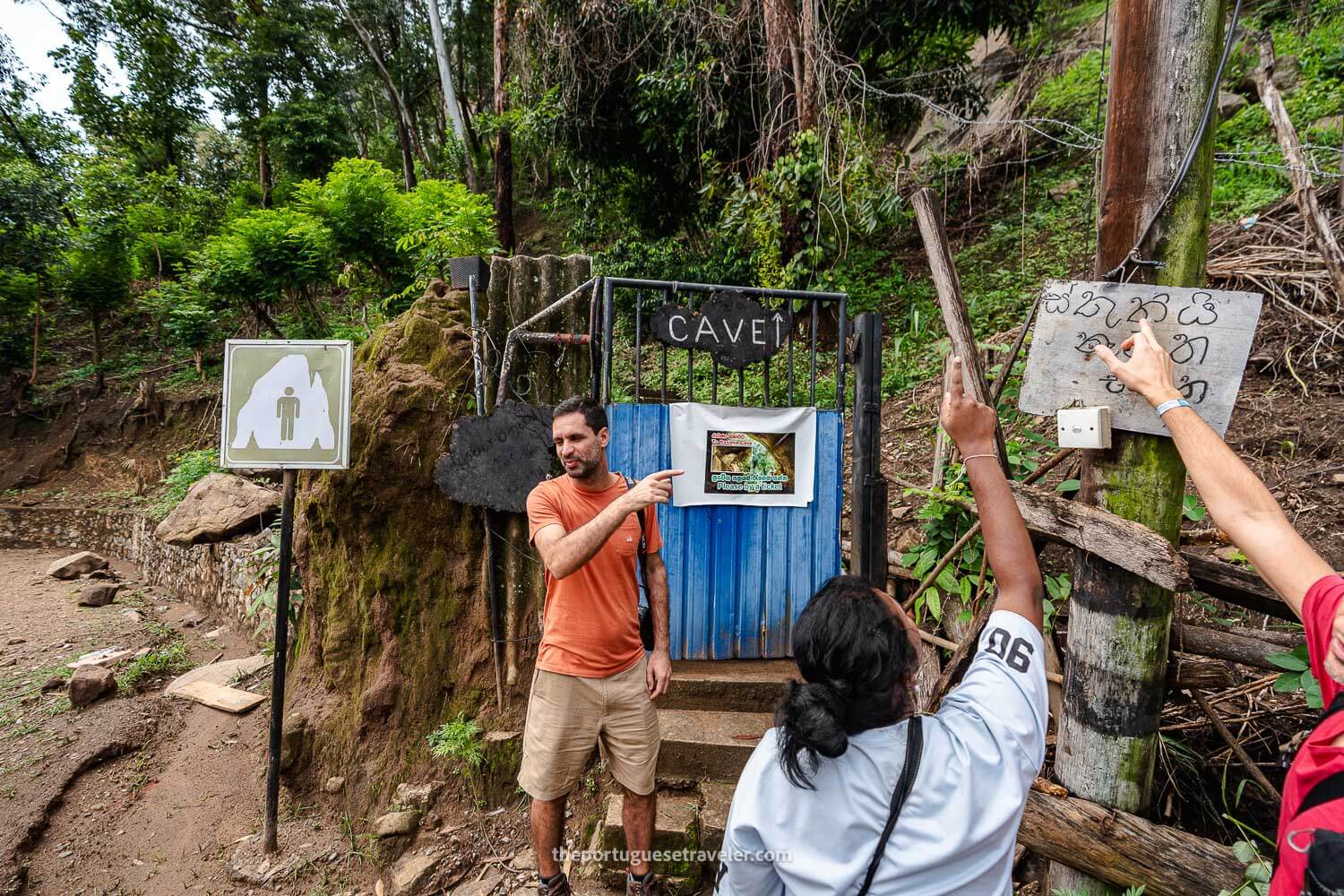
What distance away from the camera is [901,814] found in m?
1.19

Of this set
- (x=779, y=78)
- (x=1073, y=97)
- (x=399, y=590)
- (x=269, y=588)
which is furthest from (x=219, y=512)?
(x=1073, y=97)

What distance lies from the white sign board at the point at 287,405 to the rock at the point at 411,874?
2.24m

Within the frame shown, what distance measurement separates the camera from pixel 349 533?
4.09 metres

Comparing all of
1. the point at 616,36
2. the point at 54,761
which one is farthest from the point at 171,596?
the point at 616,36

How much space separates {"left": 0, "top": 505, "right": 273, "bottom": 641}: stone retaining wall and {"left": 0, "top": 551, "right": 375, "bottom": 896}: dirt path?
53.0 inches

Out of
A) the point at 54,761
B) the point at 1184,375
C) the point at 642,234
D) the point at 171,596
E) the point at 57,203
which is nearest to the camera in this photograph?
the point at 1184,375

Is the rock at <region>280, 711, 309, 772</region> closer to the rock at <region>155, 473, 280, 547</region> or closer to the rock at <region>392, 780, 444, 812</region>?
the rock at <region>392, 780, 444, 812</region>

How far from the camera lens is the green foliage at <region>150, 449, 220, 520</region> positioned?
990 centimetres

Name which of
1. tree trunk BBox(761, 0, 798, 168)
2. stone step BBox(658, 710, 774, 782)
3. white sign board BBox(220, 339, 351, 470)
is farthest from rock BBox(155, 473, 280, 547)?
tree trunk BBox(761, 0, 798, 168)

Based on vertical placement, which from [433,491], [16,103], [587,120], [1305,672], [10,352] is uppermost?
[16,103]

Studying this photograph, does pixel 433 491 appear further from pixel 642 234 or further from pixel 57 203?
pixel 57 203

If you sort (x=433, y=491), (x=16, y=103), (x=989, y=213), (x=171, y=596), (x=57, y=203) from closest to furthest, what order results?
(x=433, y=491) < (x=171, y=596) < (x=989, y=213) < (x=57, y=203) < (x=16, y=103)

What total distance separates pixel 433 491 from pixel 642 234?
26.5 ft

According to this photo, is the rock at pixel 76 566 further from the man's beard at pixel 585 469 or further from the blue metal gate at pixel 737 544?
the man's beard at pixel 585 469
